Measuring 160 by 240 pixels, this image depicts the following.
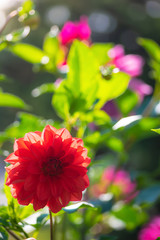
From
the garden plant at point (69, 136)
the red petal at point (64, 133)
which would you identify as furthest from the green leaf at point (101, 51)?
the red petal at point (64, 133)

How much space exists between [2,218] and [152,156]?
195 cm

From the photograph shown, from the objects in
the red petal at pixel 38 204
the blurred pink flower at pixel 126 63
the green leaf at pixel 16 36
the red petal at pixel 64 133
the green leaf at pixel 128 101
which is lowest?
the green leaf at pixel 128 101

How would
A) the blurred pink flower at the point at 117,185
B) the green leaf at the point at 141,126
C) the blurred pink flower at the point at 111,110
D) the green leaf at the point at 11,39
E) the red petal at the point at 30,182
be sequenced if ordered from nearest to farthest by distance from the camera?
the red petal at the point at 30,182 < the green leaf at the point at 11,39 < the green leaf at the point at 141,126 < the blurred pink flower at the point at 111,110 < the blurred pink flower at the point at 117,185

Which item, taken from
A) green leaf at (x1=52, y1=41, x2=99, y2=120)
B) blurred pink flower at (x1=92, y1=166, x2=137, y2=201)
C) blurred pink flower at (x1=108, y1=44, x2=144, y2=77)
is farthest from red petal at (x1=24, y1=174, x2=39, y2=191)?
blurred pink flower at (x1=92, y1=166, x2=137, y2=201)

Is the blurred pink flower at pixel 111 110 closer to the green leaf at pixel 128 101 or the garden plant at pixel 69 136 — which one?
the garden plant at pixel 69 136

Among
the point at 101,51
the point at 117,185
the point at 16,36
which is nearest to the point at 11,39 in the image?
the point at 16,36

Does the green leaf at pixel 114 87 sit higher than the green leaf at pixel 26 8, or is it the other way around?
the green leaf at pixel 26 8

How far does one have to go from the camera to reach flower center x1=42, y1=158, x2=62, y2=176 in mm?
464

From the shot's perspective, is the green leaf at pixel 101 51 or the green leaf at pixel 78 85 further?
the green leaf at pixel 101 51

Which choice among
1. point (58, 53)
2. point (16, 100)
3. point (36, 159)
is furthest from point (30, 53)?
point (36, 159)

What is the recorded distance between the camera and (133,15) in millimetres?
3320

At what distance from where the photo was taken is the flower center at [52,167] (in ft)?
1.52

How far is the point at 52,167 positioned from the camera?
18.4 inches

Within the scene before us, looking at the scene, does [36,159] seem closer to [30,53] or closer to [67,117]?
[67,117]
